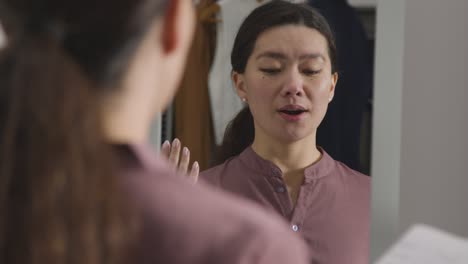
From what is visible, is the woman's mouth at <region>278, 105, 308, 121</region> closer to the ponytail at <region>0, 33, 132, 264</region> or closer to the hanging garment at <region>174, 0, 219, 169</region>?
the hanging garment at <region>174, 0, 219, 169</region>

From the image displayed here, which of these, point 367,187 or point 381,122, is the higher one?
point 381,122

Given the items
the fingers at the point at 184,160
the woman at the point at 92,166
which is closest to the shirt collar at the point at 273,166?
the fingers at the point at 184,160

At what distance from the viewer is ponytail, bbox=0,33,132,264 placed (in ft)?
1.47

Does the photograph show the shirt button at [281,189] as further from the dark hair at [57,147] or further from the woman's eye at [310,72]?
the dark hair at [57,147]

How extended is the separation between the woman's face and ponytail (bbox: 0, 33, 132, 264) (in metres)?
0.81

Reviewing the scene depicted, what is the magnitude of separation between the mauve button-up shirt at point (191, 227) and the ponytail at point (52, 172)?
0.8 inches

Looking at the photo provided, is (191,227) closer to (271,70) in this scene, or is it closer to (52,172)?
(52,172)

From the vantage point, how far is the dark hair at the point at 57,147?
45cm

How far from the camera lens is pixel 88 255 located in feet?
1.49

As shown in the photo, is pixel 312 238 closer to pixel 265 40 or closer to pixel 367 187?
pixel 367 187

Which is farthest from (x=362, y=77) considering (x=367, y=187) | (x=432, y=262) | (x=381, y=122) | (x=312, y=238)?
(x=432, y=262)

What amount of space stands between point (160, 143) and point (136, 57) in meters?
0.91

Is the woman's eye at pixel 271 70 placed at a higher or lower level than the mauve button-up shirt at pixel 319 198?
higher

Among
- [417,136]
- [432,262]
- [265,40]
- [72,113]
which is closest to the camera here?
[72,113]
